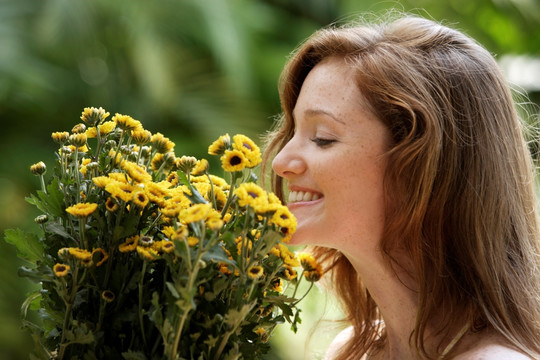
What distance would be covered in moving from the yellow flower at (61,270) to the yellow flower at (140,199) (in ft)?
0.30

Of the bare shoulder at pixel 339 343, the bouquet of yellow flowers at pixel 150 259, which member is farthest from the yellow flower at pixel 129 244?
the bare shoulder at pixel 339 343

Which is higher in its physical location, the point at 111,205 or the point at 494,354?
the point at 111,205

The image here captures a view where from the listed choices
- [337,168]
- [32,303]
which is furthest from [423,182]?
[32,303]

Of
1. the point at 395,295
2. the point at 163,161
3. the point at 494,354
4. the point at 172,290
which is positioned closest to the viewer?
the point at 172,290

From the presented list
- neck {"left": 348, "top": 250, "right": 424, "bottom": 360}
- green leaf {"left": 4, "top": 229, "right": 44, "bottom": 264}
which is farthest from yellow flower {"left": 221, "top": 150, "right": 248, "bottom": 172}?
neck {"left": 348, "top": 250, "right": 424, "bottom": 360}

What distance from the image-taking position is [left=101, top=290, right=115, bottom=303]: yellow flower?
2.22ft

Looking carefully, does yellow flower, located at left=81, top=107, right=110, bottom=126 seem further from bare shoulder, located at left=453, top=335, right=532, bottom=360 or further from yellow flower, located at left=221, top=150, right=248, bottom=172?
bare shoulder, located at left=453, top=335, right=532, bottom=360

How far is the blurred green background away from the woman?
164cm

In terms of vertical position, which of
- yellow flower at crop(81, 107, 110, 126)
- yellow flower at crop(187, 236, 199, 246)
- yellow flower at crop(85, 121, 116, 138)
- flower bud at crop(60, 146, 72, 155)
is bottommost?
yellow flower at crop(187, 236, 199, 246)

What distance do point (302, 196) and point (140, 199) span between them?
13.2 inches

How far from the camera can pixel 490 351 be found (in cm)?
92

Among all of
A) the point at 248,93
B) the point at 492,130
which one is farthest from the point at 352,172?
the point at 248,93

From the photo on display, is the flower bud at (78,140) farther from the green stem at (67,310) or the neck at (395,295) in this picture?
the neck at (395,295)

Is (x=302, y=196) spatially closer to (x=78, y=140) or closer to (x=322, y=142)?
(x=322, y=142)
